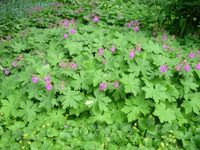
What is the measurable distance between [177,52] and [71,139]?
1.93 meters

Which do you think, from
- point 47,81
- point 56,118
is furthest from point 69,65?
point 56,118

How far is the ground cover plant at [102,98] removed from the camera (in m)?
3.66

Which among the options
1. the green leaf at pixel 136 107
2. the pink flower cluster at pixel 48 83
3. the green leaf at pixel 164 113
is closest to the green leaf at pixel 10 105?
the pink flower cluster at pixel 48 83

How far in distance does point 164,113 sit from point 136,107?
343mm

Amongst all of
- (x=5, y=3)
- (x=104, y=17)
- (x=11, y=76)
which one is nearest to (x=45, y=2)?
(x=5, y=3)

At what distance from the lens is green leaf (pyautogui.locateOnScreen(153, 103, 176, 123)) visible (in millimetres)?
3787

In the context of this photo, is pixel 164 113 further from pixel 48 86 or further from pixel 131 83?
pixel 48 86

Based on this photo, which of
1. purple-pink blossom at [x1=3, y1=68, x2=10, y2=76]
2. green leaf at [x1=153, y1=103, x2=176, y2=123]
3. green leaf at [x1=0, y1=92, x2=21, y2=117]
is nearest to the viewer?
green leaf at [x1=153, y1=103, x2=176, y2=123]

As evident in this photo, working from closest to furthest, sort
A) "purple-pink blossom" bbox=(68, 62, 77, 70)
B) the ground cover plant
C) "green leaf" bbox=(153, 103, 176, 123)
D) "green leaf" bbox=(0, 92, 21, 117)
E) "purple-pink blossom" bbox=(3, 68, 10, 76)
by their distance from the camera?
1. the ground cover plant
2. "green leaf" bbox=(153, 103, 176, 123)
3. "green leaf" bbox=(0, 92, 21, 117)
4. "purple-pink blossom" bbox=(68, 62, 77, 70)
5. "purple-pink blossom" bbox=(3, 68, 10, 76)

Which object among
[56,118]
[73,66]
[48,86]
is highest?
[73,66]

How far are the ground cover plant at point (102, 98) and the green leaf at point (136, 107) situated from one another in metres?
0.01

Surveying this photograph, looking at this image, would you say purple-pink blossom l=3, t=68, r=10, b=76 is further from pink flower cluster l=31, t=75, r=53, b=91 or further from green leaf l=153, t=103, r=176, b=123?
green leaf l=153, t=103, r=176, b=123

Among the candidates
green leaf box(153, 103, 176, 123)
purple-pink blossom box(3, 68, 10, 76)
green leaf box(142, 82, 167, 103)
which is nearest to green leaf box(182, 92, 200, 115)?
green leaf box(153, 103, 176, 123)

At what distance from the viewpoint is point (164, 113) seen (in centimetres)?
383
